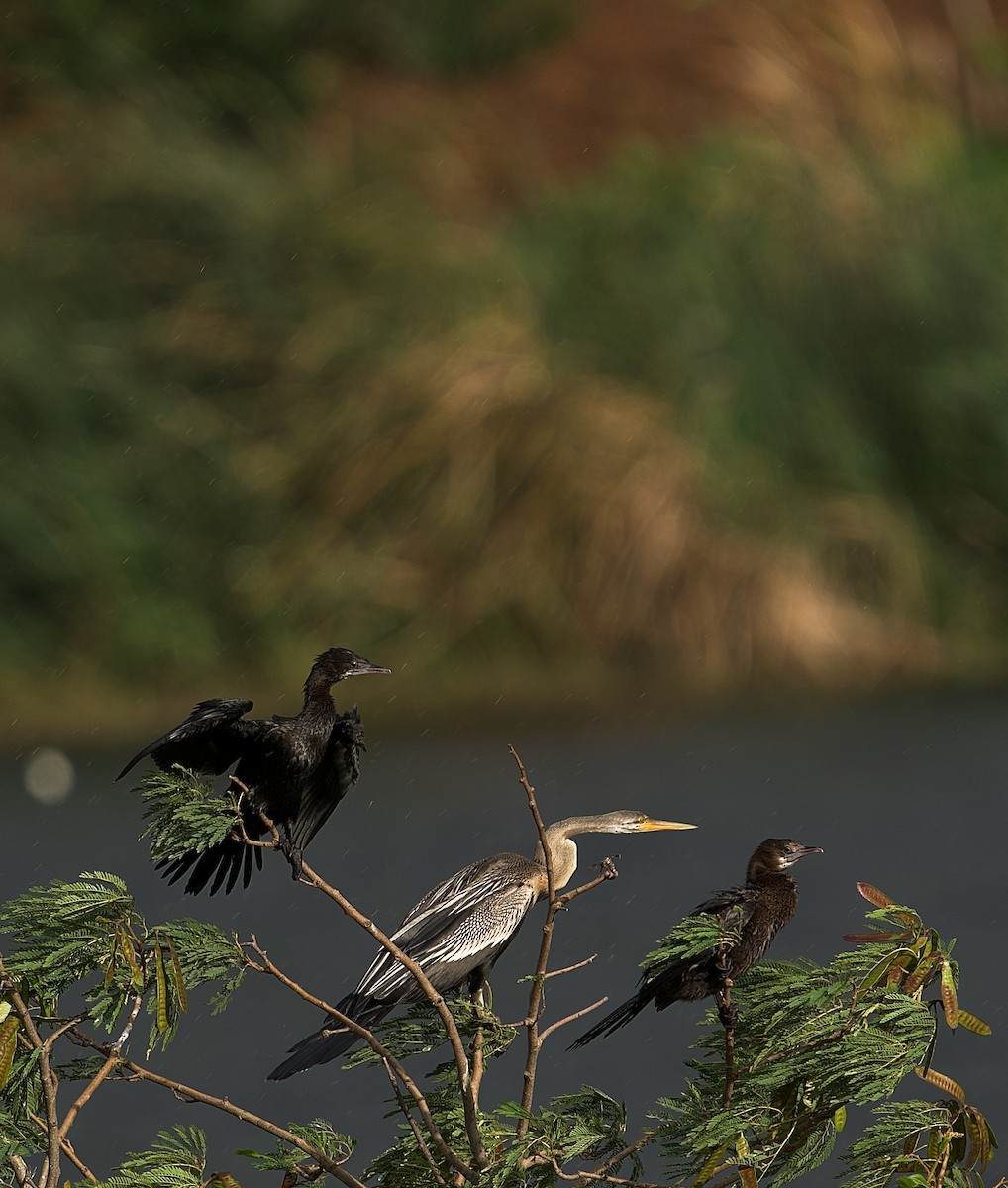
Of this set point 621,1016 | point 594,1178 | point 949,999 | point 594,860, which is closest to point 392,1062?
point 594,1178

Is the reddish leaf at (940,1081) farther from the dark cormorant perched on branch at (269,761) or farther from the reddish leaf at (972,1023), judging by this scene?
the dark cormorant perched on branch at (269,761)

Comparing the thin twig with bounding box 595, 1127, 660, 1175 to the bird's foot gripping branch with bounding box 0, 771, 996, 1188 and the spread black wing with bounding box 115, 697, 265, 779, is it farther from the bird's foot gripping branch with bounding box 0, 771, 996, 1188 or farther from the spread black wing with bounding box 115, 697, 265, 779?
the spread black wing with bounding box 115, 697, 265, 779

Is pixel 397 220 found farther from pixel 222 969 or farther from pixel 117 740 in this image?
pixel 222 969

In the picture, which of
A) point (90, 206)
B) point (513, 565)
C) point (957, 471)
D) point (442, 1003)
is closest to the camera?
point (442, 1003)

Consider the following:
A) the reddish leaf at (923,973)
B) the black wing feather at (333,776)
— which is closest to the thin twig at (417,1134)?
the black wing feather at (333,776)

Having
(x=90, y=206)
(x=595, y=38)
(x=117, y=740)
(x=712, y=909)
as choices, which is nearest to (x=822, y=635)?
(x=117, y=740)

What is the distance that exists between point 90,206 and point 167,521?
1.43 m

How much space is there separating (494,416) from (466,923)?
4.73 m

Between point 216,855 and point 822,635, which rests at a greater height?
point 216,855

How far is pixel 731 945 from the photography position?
2262mm

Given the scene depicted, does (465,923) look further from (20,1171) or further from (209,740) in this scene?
(20,1171)

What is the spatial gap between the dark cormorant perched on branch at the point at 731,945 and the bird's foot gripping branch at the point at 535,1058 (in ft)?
0.07

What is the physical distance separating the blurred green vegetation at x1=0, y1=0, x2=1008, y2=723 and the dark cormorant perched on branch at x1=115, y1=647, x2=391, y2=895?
4030mm

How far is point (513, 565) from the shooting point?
22.5 ft
